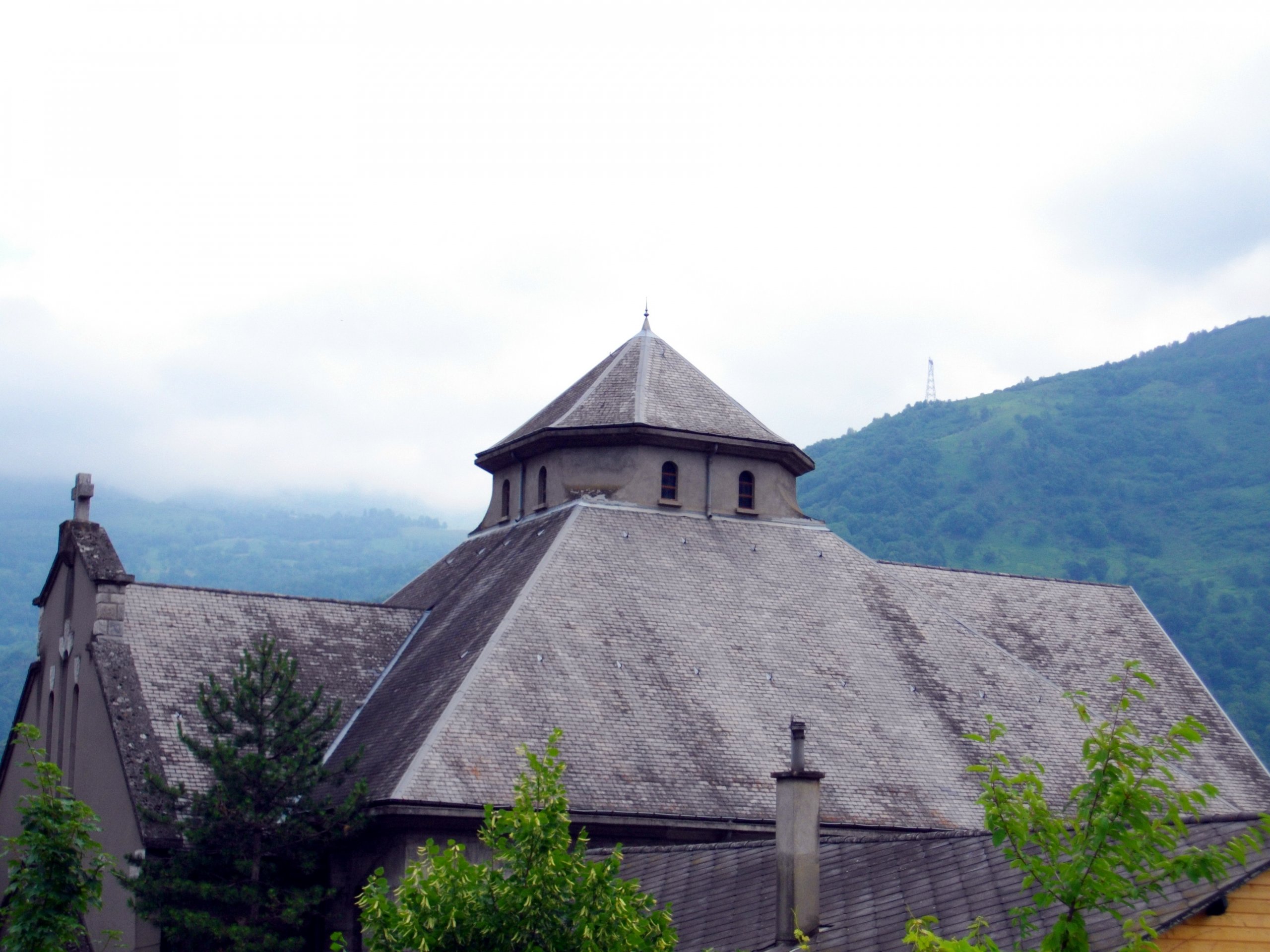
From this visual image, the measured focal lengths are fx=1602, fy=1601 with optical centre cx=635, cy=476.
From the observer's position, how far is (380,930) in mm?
16828

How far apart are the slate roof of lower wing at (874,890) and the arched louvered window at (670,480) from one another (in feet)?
42.1

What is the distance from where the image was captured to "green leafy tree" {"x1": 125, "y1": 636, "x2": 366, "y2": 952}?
24672 millimetres

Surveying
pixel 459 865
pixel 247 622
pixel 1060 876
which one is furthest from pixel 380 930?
pixel 247 622

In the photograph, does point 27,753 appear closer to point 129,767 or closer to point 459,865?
point 129,767

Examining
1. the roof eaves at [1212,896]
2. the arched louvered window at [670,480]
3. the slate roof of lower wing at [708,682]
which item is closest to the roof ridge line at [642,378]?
the arched louvered window at [670,480]

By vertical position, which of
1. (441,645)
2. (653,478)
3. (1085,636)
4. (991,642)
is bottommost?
(441,645)

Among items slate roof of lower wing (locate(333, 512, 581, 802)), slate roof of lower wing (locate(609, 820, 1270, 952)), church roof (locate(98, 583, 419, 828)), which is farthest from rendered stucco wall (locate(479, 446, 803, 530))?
slate roof of lower wing (locate(609, 820, 1270, 952))

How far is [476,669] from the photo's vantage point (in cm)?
2881

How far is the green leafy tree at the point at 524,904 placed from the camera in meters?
16.3

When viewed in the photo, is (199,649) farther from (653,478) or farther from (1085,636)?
(1085,636)

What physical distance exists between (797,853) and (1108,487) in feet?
426

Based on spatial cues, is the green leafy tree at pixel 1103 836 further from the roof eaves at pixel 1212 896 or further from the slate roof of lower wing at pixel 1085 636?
the slate roof of lower wing at pixel 1085 636

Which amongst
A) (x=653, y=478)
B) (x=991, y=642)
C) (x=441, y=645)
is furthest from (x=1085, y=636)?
(x=441, y=645)

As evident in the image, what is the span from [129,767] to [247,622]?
5551 mm
